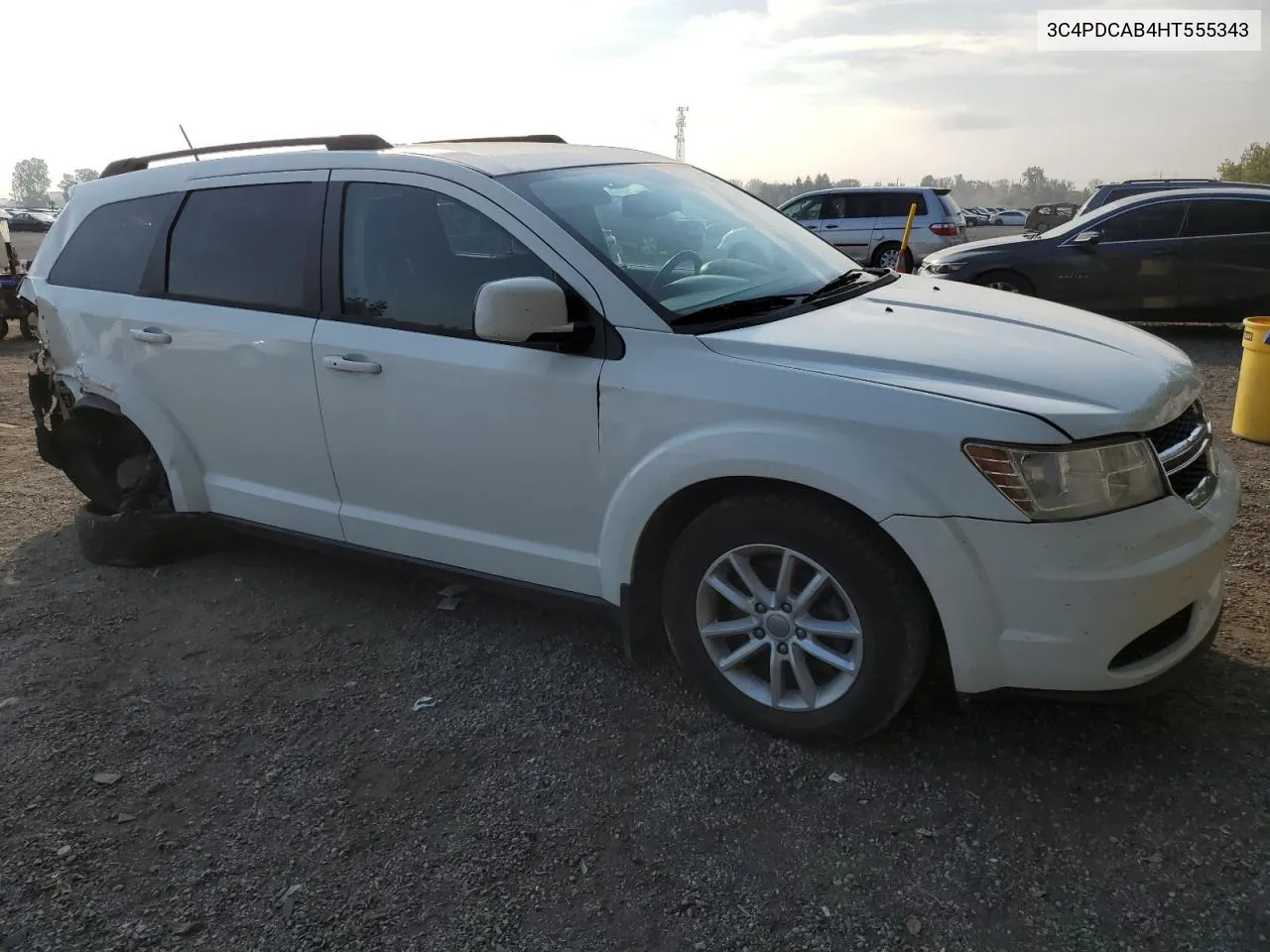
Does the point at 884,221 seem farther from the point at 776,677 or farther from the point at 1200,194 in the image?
the point at 776,677

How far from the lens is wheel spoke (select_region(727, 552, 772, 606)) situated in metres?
2.88

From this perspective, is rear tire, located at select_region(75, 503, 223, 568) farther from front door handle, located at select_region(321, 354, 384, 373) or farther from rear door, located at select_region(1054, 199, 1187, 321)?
rear door, located at select_region(1054, 199, 1187, 321)

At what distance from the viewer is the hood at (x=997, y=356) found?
2566mm

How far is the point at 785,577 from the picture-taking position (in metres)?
2.81

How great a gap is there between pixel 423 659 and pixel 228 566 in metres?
1.51

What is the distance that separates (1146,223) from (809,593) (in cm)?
951

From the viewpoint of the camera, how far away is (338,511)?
3.74 meters

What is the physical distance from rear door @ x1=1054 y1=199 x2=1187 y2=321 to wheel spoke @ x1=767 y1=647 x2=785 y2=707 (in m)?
8.86

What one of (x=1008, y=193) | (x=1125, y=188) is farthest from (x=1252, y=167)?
(x=1008, y=193)

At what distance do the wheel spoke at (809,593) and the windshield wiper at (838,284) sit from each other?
1071 mm

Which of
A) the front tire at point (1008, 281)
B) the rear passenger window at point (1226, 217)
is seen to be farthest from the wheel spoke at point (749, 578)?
the rear passenger window at point (1226, 217)

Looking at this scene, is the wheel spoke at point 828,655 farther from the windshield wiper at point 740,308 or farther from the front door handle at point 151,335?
the front door handle at point 151,335

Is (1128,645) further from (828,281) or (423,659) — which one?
(423,659)

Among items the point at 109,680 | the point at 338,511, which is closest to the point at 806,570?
the point at 338,511
